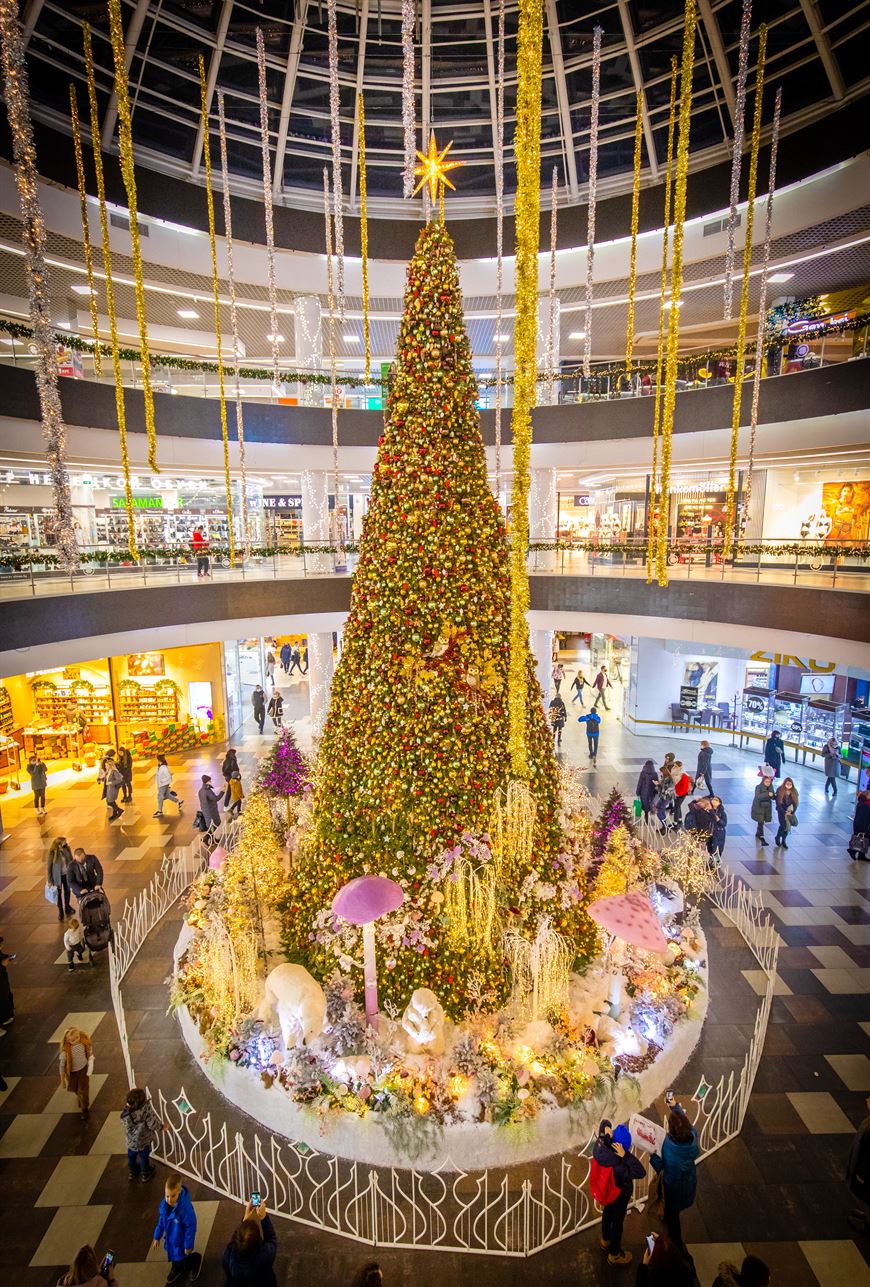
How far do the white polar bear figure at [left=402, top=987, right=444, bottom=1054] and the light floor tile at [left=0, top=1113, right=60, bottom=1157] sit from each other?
3.83 meters

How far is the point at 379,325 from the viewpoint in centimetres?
2297

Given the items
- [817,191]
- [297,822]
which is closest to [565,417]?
[817,191]

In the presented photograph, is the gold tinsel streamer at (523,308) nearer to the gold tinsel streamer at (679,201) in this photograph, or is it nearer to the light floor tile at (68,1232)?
the gold tinsel streamer at (679,201)

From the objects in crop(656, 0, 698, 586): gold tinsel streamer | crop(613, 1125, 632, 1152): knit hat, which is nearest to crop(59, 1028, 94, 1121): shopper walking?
crop(613, 1125, 632, 1152): knit hat

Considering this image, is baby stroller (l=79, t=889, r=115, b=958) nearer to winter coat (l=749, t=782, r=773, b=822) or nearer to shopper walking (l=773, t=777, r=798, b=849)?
winter coat (l=749, t=782, r=773, b=822)

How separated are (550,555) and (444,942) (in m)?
12.5

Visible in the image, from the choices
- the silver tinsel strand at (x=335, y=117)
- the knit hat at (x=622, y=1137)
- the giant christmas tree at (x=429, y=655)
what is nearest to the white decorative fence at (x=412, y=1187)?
the knit hat at (x=622, y=1137)

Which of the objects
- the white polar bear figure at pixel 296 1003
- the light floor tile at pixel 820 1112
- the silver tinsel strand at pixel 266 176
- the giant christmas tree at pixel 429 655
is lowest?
the light floor tile at pixel 820 1112

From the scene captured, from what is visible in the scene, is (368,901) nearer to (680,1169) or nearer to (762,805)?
(680,1169)

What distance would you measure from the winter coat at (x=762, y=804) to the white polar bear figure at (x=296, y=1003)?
32.6 ft

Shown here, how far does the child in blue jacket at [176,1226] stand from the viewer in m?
4.90

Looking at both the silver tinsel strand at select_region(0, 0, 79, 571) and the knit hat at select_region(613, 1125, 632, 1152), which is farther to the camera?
the silver tinsel strand at select_region(0, 0, 79, 571)

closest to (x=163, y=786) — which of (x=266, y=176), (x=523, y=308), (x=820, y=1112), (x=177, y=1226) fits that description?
(x=177, y=1226)

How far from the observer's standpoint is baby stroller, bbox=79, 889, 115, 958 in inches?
353
